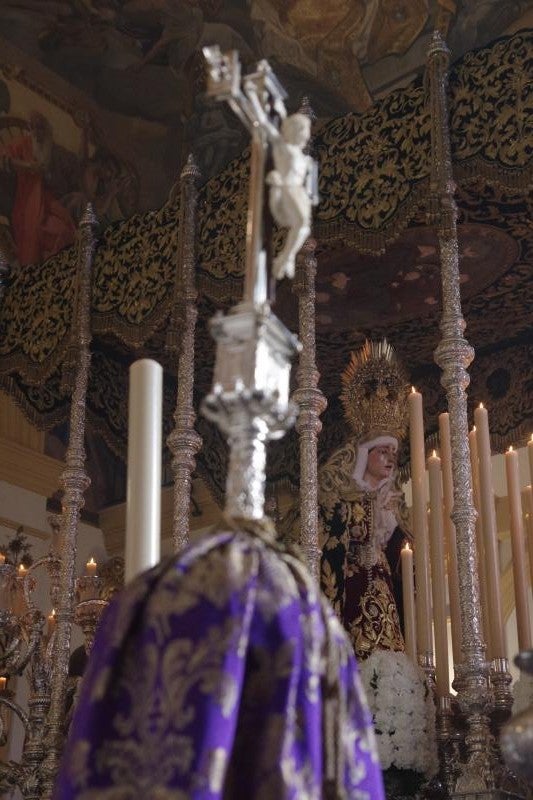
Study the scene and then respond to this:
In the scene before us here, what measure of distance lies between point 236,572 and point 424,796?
2687mm

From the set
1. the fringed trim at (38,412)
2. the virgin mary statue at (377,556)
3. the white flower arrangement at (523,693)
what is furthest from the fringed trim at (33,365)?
the white flower arrangement at (523,693)

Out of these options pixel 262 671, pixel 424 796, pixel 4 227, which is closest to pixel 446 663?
pixel 424 796

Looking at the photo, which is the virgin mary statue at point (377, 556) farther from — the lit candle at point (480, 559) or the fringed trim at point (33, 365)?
the fringed trim at point (33, 365)

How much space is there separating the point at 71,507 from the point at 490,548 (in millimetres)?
2271

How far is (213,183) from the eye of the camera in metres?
5.34

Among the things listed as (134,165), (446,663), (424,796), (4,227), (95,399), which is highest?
(134,165)

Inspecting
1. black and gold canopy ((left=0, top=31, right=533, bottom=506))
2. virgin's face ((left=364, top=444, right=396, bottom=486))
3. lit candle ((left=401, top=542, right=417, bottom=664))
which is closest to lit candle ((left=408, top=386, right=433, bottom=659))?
lit candle ((left=401, top=542, right=417, bottom=664))

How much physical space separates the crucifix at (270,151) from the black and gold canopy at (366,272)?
9.08 ft

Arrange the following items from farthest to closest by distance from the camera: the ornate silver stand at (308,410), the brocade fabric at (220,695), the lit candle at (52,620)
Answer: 1. the lit candle at (52,620)
2. the ornate silver stand at (308,410)
3. the brocade fabric at (220,695)

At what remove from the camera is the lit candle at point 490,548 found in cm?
364

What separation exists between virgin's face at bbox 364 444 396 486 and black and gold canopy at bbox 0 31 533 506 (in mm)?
801

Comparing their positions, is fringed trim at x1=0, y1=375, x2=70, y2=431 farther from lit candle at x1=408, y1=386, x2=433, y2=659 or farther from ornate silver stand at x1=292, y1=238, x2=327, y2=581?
lit candle at x1=408, y1=386, x2=433, y2=659

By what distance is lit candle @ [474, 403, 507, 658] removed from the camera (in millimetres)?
3643

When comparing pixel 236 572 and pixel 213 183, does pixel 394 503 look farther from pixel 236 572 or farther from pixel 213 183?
pixel 236 572
